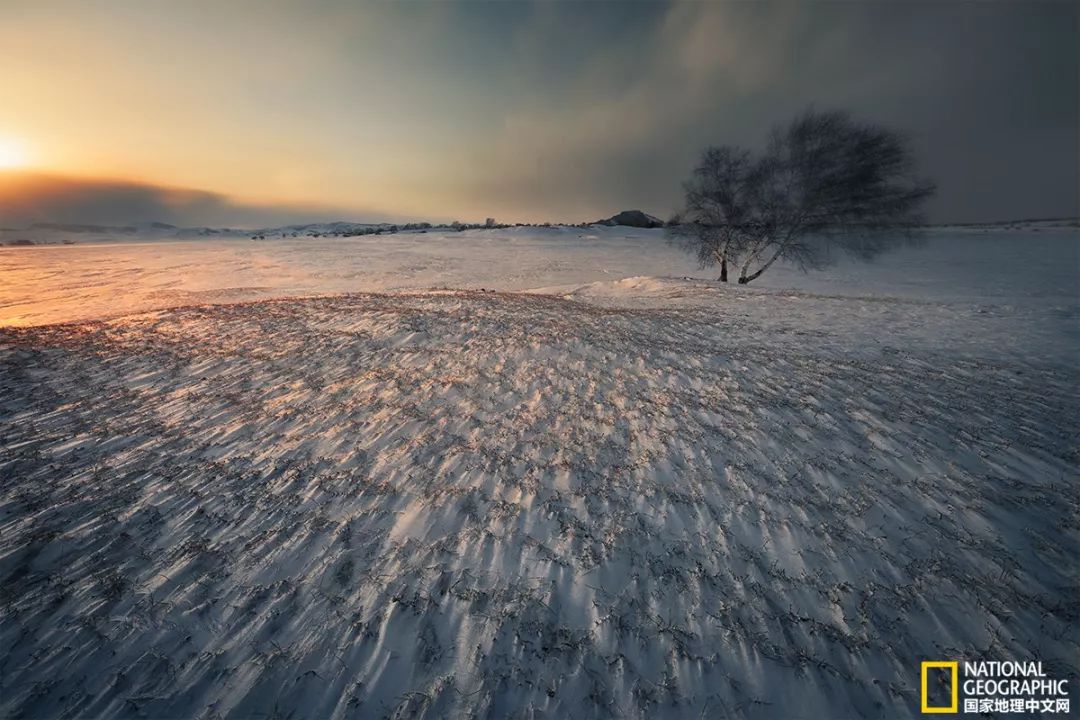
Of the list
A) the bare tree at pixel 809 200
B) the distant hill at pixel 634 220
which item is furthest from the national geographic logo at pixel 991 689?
the distant hill at pixel 634 220

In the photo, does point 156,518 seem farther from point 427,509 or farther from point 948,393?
point 948,393

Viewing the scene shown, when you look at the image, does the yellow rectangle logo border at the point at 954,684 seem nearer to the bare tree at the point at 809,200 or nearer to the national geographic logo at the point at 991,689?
the national geographic logo at the point at 991,689

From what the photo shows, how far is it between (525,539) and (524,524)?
0.21m

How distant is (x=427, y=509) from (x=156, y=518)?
9.52ft

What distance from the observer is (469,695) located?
118 inches

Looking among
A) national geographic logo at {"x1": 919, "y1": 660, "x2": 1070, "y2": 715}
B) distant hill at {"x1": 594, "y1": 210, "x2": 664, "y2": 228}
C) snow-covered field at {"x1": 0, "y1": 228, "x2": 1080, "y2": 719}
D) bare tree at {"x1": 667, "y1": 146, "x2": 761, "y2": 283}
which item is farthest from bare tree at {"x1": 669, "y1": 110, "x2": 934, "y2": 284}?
Result: distant hill at {"x1": 594, "y1": 210, "x2": 664, "y2": 228}

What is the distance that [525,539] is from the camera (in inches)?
169

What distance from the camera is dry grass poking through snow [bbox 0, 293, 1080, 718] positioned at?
10.2 feet

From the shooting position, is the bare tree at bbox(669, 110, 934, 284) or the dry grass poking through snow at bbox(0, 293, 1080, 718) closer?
the dry grass poking through snow at bbox(0, 293, 1080, 718)

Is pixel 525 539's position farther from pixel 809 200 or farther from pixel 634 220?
pixel 634 220

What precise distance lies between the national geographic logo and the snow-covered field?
0.34 ft

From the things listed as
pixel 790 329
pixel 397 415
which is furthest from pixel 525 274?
pixel 397 415

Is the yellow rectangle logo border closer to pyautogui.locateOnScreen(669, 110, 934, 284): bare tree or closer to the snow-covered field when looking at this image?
the snow-covered field

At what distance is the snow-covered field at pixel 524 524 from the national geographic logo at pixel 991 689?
0.10m
